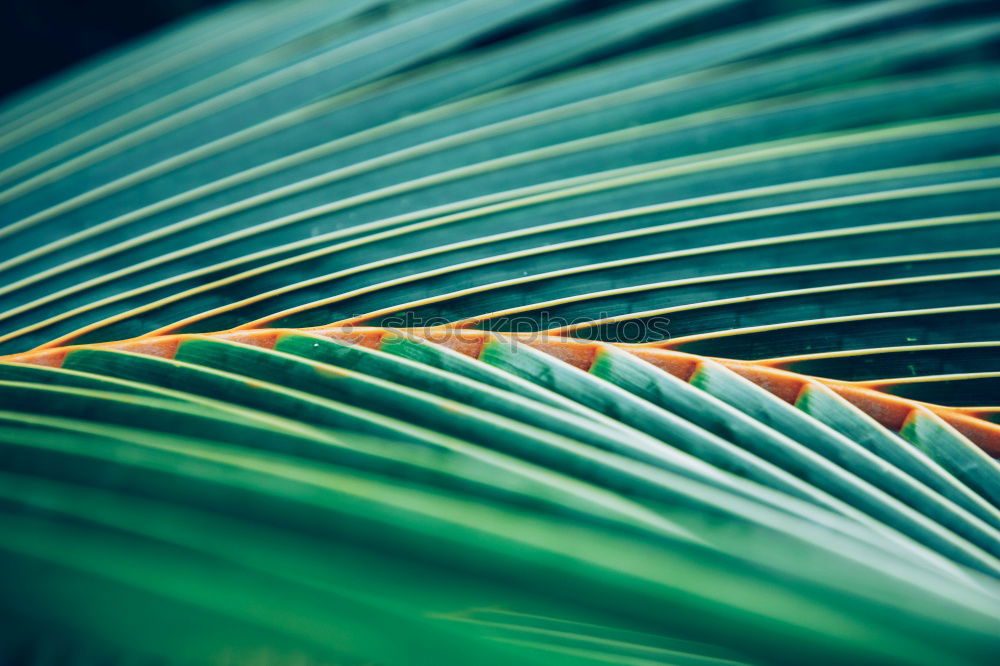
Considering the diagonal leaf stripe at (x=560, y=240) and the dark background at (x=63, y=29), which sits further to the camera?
the dark background at (x=63, y=29)

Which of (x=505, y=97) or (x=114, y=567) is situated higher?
(x=505, y=97)

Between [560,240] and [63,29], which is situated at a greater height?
[63,29]

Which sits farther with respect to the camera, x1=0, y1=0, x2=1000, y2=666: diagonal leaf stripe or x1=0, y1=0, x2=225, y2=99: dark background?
x1=0, y1=0, x2=225, y2=99: dark background

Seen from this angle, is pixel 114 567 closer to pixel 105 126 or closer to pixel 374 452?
pixel 374 452

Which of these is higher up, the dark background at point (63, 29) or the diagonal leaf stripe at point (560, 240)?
the dark background at point (63, 29)

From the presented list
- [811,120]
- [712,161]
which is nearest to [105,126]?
[712,161]

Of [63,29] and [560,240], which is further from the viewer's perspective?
[63,29]

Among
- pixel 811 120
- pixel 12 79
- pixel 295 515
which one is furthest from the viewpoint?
pixel 12 79

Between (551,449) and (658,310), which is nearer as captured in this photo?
(551,449)
